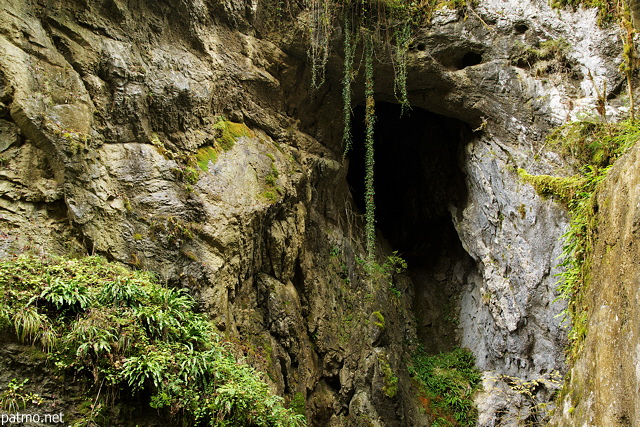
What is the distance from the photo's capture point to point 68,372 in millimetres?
4418

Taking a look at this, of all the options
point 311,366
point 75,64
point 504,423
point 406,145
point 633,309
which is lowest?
point 504,423

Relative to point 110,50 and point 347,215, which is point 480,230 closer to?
point 347,215

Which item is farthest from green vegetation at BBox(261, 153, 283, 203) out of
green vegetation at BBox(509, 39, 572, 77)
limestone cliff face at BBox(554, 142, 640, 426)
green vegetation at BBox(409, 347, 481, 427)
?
green vegetation at BBox(509, 39, 572, 77)

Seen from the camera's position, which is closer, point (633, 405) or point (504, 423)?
point (633, 405)

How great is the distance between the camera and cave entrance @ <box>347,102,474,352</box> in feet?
38.8

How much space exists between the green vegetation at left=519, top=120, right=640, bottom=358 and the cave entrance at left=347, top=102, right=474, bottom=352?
112 inches

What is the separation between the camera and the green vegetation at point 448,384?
9.31 meters

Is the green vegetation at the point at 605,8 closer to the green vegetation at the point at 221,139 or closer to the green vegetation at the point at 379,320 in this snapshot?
the green vegetation at the point at 221,139

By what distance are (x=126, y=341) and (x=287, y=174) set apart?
15.8 ft

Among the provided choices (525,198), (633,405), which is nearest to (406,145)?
(525,198)

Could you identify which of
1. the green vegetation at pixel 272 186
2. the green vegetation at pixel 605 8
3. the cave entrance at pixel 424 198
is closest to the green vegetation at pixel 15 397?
the green vegetation at pixel 272 186

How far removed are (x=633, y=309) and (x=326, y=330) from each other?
633cm

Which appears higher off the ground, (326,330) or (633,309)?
(633,309)

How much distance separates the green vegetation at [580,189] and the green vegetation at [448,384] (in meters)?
4.50
